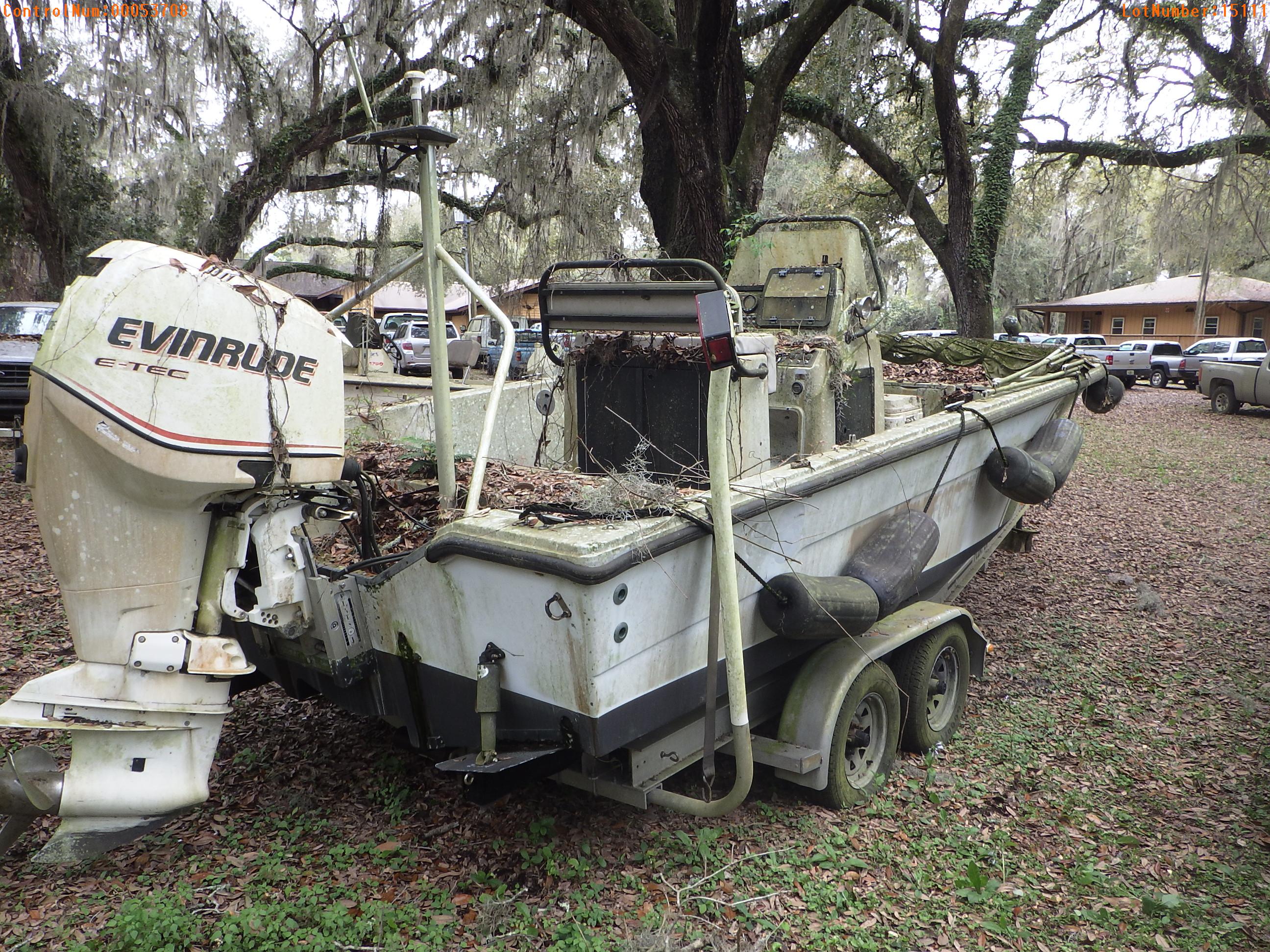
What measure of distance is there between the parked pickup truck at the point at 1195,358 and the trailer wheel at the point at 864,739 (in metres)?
23.9

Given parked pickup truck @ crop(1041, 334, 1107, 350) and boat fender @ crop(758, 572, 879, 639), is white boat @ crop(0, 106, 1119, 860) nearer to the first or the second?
boat fender @ crop(758, 572, 879, 639)

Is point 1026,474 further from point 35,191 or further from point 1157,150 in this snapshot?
point 35,191

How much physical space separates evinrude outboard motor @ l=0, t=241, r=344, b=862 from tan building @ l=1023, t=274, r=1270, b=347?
36.4 metres

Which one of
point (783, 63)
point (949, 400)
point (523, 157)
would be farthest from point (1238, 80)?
point (949, 400)

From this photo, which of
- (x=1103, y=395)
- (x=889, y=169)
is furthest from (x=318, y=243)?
(x=1103, y=395)

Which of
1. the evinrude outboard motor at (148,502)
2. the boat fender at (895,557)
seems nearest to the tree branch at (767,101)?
the boat fender at (895,557)

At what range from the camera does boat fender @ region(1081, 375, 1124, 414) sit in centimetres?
694

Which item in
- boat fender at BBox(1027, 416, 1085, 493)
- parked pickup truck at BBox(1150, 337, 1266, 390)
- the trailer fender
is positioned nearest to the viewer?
the trailer fender

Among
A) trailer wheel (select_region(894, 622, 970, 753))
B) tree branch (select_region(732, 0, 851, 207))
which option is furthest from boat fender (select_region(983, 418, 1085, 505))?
tree branch (select_region(732, 0, 851, 207))

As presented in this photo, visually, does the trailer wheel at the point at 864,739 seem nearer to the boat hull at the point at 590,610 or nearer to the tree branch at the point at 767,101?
the boat hull at the point at 590,610

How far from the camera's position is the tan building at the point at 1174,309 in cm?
3366

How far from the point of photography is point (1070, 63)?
15.8m

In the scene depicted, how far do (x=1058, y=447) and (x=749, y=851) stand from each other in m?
3.42

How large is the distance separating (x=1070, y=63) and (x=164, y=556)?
17.2 meters
